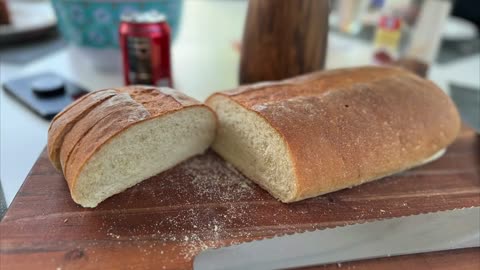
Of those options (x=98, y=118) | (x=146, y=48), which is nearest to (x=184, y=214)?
(x=98, y=118)

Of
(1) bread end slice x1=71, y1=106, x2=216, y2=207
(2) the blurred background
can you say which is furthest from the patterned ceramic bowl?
(1) bread end slice x1=71, y1=106, x2=216, y2=207

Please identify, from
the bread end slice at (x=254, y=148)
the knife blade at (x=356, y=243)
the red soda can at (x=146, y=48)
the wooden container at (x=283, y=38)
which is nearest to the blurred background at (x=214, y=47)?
the wooden container at (x=283, y=38)

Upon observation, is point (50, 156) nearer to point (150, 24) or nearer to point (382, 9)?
point (150, 24)

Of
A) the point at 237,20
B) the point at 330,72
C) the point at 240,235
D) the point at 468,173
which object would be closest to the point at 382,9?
the point at 237,20

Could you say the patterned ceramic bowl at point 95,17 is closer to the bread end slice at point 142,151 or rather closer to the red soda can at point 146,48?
the red soda can at point 146,48

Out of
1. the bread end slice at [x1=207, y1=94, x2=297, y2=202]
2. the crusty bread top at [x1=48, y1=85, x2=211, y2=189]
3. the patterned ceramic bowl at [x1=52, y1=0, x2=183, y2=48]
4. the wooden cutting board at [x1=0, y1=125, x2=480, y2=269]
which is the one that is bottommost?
the wooden cutting board at [x1=0, y1=125, x2=480, y2=269]

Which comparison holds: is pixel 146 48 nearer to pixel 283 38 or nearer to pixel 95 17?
pixel 95 17

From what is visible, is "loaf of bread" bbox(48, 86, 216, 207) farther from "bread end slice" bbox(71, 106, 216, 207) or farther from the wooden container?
the wooden container
